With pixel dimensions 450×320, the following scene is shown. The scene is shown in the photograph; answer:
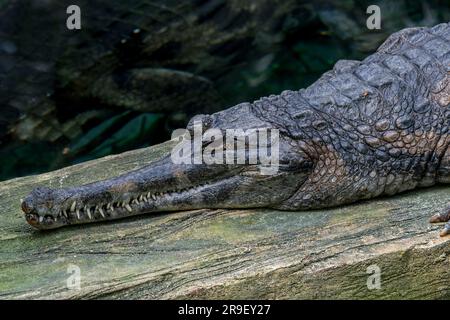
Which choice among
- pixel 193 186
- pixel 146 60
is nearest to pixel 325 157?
pixel 193 186

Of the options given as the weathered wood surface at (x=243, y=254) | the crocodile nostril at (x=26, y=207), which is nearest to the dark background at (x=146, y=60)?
the weathered wood surface at (x=243, y=254)

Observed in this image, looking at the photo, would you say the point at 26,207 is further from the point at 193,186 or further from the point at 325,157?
the point at 325,157

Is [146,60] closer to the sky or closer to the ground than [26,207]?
closer to the sky

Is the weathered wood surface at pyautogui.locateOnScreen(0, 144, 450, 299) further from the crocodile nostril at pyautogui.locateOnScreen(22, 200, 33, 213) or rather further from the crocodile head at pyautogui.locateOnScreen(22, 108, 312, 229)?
the crocodile nostril at pyautogui.locateOnScreen(22, 200, 33, 213)

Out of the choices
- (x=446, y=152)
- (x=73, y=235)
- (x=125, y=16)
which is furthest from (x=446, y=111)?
(x=125, y=16)

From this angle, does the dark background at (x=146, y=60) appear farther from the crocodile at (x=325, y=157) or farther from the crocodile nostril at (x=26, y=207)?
the crocodile nostril at (x=26, y=207)

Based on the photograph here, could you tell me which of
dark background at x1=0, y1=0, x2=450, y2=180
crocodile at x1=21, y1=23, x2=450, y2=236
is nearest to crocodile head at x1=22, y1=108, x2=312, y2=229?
crocodile at x1=21, y1=23, x2=450, y2=236

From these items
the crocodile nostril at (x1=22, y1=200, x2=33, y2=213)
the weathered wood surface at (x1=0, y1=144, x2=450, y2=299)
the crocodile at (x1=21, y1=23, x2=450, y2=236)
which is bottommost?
the weathered wood surface at (x1=0, y1=144, x2=450, y2=299)
